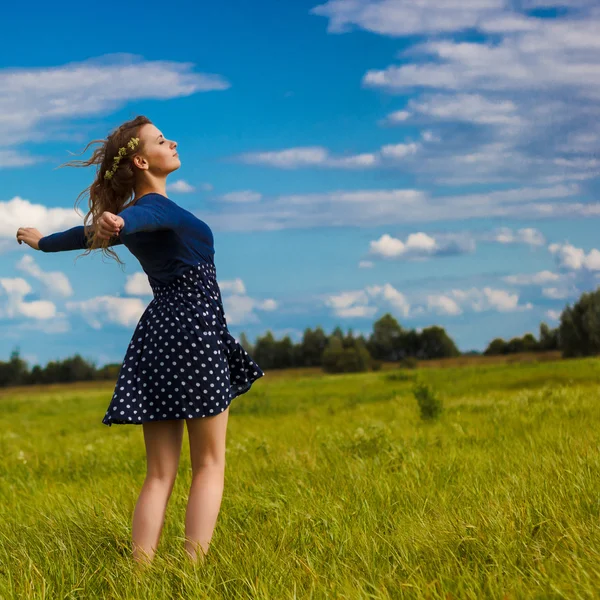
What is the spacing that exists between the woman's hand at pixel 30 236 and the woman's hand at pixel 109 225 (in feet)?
3.34

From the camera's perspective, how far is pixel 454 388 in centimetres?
1900

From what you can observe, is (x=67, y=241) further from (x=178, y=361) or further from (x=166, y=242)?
(x=178, y=361)

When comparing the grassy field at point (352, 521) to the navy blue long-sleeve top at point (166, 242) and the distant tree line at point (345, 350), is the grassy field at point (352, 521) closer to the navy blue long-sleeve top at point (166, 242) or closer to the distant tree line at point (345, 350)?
the navy blue long-sleeve top at point (166, 242)

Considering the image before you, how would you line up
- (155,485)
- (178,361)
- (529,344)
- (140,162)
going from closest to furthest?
1. (178,361)
2. (155,485)
3. (140,162)
4. (529,344)

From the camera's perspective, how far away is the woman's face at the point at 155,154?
4066 mm

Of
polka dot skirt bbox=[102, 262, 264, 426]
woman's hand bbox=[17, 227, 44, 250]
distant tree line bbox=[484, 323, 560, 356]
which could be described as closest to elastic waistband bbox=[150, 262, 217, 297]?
polka dot skirt bbox=[102, 262, 264, 426]

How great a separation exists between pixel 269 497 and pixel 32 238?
2343 millimetres

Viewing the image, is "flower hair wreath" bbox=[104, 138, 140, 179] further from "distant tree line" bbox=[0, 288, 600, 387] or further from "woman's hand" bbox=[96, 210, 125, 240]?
"distant tree line" bbox=[0, 288, 600, 387]

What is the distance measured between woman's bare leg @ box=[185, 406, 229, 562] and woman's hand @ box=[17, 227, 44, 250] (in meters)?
1.44

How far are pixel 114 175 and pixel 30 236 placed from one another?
67 centimetres

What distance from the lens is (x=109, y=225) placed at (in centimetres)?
333

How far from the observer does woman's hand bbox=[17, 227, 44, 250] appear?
168 inches

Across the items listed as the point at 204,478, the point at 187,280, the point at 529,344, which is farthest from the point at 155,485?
the point at 529,344

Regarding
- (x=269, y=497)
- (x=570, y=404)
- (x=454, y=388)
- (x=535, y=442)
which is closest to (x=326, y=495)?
(x=269, y=497)
